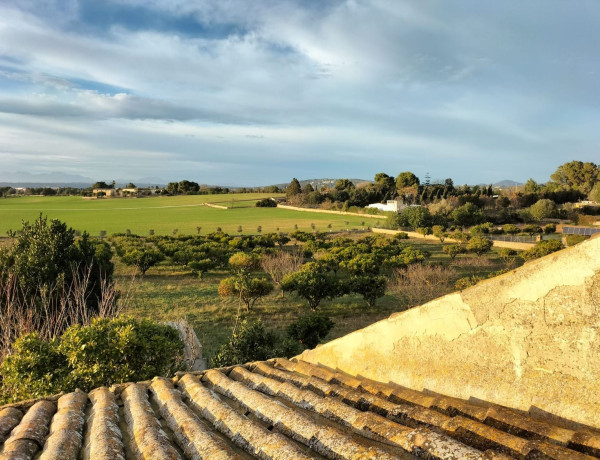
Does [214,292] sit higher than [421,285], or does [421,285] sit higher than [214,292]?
[421,285]

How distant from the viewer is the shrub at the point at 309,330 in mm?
14586

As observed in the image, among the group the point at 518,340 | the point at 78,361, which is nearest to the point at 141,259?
the point at 78,361

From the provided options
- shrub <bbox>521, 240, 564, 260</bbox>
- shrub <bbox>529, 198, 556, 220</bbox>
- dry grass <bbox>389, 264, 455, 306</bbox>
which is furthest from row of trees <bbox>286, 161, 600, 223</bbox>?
dry grass <bbox>389, 264, 455, 306</bbox>

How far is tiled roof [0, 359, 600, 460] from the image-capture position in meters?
2.64

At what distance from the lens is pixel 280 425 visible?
3307mm

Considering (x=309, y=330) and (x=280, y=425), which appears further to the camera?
(x=309, y=330)

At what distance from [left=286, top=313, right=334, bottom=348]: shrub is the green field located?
40345 millimetres

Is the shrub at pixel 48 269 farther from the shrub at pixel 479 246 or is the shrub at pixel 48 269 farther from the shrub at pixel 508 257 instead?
the shrub at pixel 479 246

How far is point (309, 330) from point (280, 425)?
455 inches

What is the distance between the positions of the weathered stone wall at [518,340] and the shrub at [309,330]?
10.3m

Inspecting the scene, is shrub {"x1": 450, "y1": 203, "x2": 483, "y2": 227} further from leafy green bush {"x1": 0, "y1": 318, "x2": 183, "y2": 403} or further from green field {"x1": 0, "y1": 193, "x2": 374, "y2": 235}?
leafy green bush {"x1": 0, "y1": 318, "x2": 183, "y2": 403}

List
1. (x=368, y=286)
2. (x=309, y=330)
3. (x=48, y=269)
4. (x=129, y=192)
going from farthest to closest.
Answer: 1. (x=129, y=192)
2. (x=368, y=286)
3. (x=309, y=330)
4. (x=48, y=269)

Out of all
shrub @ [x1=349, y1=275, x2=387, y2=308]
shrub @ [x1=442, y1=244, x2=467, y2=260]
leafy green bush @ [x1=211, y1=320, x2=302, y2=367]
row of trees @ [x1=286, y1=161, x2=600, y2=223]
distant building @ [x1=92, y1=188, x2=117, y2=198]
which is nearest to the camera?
leafy green bush @ [x1=211, y1=320, x2=302, y2=367]

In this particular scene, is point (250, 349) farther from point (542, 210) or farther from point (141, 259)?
point (542, 210)
